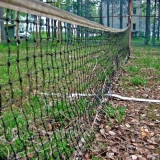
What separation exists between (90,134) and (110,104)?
39.6 inches

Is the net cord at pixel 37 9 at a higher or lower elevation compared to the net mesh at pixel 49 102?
higher

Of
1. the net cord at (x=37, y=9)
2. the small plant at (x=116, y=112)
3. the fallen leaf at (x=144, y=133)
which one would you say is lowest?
the fallen leaf at (x=144, y=133)

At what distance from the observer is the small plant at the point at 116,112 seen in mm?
3004

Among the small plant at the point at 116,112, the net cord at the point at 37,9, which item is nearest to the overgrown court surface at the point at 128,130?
the small plant at the point at 116,112

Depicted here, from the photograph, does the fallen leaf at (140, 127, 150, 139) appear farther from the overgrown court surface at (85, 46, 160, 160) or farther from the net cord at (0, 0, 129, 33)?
the net cord at (0, 0, 129, 33)

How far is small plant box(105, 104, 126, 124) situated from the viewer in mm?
3004

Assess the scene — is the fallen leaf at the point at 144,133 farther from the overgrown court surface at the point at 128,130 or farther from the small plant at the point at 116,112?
the small plant at the point at 116,112

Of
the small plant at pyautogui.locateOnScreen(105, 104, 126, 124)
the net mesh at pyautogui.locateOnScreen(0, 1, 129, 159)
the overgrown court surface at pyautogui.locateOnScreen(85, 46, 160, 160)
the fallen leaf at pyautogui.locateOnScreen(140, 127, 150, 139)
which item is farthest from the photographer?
the small plant at pyautogui.locateOnScreen(105, 104, 126, 124)

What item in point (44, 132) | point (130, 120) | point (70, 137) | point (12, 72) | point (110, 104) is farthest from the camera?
point (12, 72)

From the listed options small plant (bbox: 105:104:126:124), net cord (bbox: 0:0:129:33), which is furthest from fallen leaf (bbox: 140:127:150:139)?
net cord (bbox: 0:0:129:33)

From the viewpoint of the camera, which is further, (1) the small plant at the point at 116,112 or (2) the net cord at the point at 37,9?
(1) the small plant at the point at 116,112

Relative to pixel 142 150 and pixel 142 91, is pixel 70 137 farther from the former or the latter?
pixel 142 91

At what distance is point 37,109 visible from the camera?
3.13 metres

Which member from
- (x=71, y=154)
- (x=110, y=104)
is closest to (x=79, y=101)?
A: (x=110, y=104)
